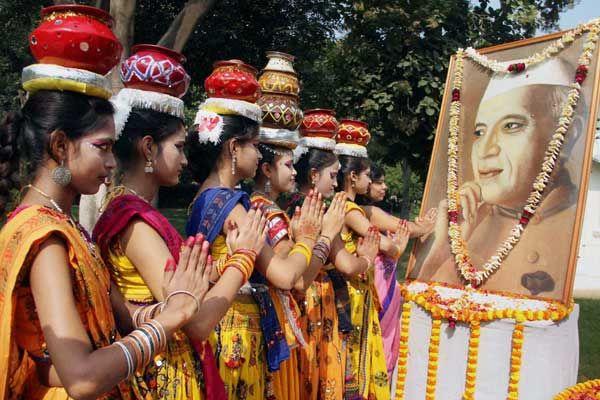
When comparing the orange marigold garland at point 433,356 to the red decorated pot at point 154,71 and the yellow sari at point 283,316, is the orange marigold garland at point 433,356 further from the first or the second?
the red decorated pot at point 154,71

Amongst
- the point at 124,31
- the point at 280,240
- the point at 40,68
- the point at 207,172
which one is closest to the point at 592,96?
the point at 280,240

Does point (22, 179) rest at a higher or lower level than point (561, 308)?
higher

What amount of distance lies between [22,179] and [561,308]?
108 inches

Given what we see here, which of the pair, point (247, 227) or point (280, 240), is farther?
point (280, 240)

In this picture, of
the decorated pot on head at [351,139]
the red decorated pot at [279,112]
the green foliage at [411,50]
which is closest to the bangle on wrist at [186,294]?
the red decorated pot at [279,112]

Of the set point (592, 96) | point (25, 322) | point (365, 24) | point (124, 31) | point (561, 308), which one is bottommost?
point (561, 308)

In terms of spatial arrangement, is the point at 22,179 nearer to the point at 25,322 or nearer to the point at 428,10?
the point at 25,322

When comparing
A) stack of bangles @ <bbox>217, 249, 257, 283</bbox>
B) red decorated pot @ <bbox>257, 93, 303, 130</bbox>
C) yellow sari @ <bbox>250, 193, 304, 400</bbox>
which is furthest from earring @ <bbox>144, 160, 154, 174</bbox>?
red decorated pot @ <bbox>257, 93, 303, 130</bbox>

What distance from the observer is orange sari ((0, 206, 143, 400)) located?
4.74 ft

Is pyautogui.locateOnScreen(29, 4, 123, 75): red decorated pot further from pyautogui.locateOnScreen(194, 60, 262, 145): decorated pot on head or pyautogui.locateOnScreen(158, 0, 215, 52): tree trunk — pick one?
pyautogui.locateOnScreen(158, 0, 215, 52): tree trunk

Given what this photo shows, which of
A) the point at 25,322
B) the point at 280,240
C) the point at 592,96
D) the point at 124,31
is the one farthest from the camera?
the point at 124,31

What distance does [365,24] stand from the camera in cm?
629

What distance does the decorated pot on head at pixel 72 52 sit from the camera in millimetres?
1691

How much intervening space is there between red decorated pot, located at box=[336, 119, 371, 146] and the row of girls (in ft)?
4.38
